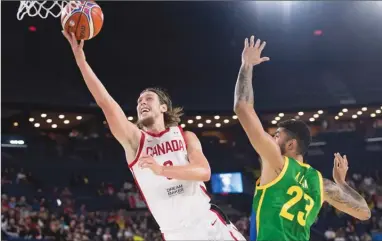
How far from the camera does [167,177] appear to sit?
323cm

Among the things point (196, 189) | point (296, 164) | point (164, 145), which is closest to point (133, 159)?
point (164, 145)

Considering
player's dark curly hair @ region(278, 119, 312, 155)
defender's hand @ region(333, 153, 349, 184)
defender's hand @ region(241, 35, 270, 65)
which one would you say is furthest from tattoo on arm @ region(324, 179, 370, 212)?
defender's hand @ region(241, 35, 270, 65)

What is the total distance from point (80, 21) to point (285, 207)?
1.86 meters

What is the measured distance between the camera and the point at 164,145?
3.41m

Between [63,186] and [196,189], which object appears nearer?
[196,189]

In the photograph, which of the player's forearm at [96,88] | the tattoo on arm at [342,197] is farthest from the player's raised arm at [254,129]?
the player's forearm at [96,88]

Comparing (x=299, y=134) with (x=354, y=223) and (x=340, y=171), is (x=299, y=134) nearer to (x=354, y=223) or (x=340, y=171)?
(x=340, y=171)

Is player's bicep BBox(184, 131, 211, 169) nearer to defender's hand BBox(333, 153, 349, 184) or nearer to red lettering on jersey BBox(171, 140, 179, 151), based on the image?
red lettering on jersey BBox(171, 140, 179, 151)

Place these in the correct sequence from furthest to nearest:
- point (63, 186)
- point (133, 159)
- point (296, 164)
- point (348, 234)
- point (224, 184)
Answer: point (224, 184) → point (63, 186) → point (348, 234) → point (133, 159) → point (296, 164)

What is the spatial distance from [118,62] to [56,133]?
9.14 ft

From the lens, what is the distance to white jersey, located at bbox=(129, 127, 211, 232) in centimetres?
333

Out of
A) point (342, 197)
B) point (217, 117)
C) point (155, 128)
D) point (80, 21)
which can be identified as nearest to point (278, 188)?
point (342, 197)

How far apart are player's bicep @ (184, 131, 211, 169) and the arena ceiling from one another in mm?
12437

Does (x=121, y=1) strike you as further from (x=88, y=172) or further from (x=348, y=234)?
(x=348, y=234)
